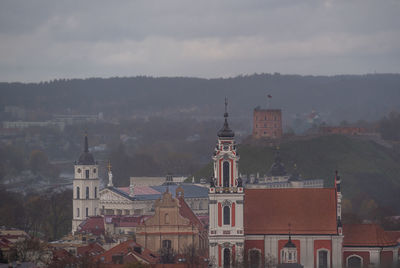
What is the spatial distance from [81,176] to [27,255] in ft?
144

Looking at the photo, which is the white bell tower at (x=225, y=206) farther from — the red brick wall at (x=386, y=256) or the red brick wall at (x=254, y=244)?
the red brick wall at (x=386, y=256)

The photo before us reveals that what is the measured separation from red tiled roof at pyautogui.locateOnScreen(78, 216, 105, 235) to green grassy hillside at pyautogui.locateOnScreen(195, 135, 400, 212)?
154 ft

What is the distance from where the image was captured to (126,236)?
10562cm

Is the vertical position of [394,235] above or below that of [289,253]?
above

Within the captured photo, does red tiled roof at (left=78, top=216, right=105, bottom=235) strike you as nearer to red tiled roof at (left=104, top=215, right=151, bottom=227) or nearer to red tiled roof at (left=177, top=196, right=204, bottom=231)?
red tiled roof at (left=104, top=215, right=151, bottom=227)

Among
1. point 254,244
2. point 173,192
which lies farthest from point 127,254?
point 173,192

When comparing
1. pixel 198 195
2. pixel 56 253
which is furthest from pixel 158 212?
pixel 198 195

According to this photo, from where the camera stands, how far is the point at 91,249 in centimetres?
9169

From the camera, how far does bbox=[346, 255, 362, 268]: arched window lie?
8329 cm

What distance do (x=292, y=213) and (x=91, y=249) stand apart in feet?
47.3

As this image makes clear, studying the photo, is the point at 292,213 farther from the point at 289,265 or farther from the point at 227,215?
the point at 289,265

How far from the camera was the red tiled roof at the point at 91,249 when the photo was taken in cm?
8981

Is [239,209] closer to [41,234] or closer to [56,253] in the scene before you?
[56,253]

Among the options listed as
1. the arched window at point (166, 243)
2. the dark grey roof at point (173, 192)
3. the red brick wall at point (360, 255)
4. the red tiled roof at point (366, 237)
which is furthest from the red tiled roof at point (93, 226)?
the red brick wall at point (360, 255)
